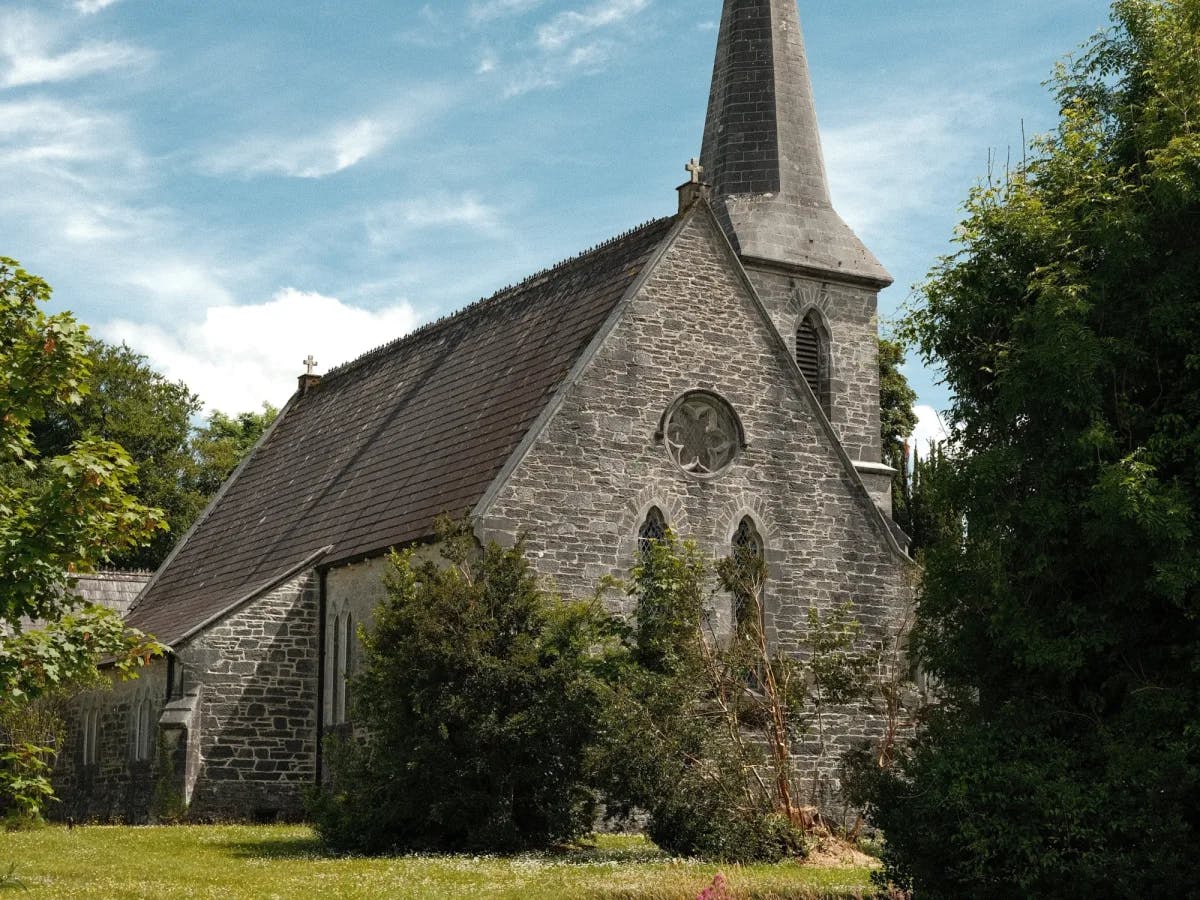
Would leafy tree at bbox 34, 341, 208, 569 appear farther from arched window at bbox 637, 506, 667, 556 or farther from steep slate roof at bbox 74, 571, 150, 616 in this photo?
arched window at bbox 637, 506, 667, 556

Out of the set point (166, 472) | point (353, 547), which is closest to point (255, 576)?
point (353, 547)

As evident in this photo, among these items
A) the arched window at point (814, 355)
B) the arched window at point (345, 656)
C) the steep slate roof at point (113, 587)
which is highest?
the arched window at point (814, 355)

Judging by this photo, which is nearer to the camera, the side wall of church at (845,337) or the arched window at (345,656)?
the arched window at (345,656)

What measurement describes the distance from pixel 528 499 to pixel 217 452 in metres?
37.0

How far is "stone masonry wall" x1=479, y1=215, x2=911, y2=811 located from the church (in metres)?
0.04

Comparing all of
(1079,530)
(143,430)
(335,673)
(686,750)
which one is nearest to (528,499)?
(686,750)

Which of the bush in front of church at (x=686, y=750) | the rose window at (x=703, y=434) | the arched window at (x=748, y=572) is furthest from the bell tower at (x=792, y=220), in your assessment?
the bush in front of church at (x=686, y=750)

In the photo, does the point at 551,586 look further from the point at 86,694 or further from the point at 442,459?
the point at 86,694

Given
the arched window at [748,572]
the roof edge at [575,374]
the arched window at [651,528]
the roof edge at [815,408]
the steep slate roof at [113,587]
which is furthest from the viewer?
the steep slate roof at [113,587]

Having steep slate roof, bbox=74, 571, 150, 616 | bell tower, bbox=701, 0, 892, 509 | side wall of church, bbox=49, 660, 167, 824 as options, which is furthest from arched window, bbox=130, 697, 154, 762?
bell tower, bbox=701, 0, 892, 509

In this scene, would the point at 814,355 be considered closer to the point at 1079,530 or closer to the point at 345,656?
the point at 345,656

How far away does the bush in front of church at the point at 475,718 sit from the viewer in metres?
19.7

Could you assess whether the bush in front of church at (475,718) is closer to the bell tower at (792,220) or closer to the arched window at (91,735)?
the arched window at (91,735)

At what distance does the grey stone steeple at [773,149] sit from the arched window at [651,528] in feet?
38.0
